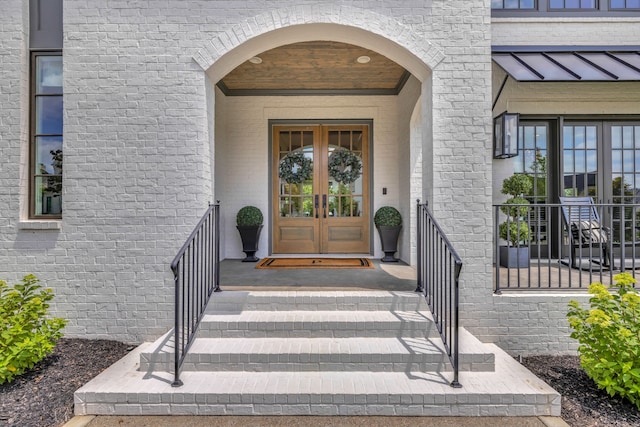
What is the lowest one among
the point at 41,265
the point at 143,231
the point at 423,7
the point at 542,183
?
the point at 41,265

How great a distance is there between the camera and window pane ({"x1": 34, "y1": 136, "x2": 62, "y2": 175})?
139 inches

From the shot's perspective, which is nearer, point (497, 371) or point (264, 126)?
point (497, 371)

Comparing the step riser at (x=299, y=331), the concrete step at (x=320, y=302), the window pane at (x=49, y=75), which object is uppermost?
the window pane at (x=49, y=75)

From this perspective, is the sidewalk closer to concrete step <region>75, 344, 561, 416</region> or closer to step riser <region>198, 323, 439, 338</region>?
concrete step <region>75, 344, 561, 416</region>

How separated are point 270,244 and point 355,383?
→ 3.67m

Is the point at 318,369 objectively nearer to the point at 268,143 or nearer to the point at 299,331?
the point at 299,331

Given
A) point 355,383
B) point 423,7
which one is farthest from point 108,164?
point 423,7

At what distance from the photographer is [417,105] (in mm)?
4773

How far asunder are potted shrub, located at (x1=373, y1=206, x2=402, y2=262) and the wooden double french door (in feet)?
1.65

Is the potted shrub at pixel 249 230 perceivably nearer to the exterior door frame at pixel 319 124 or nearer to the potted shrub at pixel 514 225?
the exterior door frame at pixel 319 124

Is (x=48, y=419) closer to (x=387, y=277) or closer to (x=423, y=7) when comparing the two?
(x=387, y=277)

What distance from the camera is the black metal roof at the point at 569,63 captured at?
3.52 metres

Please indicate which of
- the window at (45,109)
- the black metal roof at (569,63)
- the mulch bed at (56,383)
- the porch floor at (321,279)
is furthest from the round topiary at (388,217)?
the window at (45,109)

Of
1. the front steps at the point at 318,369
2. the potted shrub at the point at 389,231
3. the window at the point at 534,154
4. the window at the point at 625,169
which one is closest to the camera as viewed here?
the front steps at the point at 318,369
